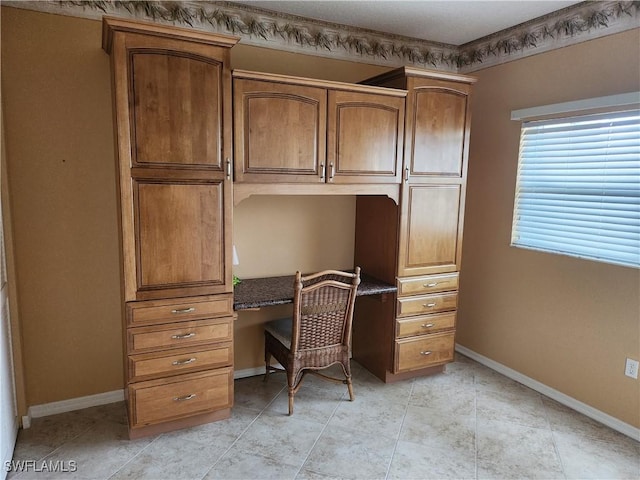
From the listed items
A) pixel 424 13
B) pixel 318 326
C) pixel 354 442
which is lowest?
pixel 354 442

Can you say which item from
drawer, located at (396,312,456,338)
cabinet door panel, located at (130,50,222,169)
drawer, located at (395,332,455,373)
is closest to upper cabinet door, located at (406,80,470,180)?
drawer, located at (396,312,456,338)

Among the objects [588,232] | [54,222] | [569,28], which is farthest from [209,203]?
[569,28]

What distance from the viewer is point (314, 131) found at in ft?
8.69

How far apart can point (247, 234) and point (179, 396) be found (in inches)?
45.8

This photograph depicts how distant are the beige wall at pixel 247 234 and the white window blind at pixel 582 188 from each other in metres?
0.10

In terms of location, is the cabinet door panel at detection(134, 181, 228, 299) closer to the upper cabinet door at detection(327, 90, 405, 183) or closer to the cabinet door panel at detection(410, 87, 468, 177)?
the upper cabinet door at detection(327, 90, 405, 183)

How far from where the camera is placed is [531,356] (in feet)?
10.5

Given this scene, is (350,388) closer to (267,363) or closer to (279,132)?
(267,363)

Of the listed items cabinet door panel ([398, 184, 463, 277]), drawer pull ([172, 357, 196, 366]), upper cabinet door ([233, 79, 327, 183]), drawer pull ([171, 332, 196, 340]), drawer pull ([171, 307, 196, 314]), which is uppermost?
upper cabinet door ([233, 79, 327, 183])

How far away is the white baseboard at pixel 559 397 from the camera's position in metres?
2.62

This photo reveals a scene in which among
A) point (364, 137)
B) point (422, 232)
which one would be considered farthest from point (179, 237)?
point (422, 232)

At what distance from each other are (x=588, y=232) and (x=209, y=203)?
7.80 feet

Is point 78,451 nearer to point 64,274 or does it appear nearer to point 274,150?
point 64,274

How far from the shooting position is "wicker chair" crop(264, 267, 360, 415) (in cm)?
261
